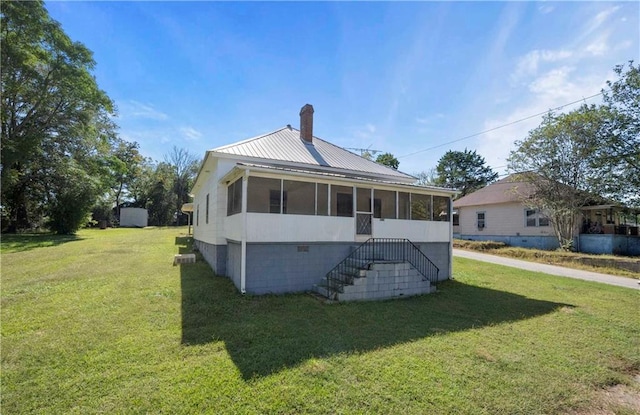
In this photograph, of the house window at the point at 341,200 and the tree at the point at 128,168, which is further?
the tree at the point at 128,168

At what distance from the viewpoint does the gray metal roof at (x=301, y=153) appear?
402 inches

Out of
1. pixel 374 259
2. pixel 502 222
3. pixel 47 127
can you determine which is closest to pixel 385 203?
pixel 374 259

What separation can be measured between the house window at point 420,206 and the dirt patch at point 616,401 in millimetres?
7286

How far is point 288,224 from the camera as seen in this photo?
8188 millimetres

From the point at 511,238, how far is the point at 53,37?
112 ft

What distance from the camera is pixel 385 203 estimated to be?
423 inches

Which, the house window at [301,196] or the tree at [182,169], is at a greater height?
the tree at [182,169]

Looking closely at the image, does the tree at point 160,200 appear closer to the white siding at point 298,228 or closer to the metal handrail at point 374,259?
the white siding at point 298,228

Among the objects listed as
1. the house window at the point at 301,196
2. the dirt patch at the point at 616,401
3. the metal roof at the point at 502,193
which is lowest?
the dirt patch at the point at 616,401

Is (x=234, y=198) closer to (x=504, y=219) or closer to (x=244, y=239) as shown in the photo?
(x=244, y=239)

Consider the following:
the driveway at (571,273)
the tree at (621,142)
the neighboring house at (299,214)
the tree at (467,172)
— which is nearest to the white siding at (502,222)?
the tree at (621,142)

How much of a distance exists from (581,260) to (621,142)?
24.7ft

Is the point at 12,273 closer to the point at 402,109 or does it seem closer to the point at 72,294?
the point at 72,294

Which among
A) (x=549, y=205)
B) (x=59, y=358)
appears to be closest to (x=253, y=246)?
(x=59, y=358)
